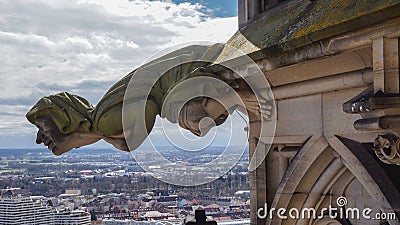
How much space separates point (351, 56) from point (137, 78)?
1596 mm

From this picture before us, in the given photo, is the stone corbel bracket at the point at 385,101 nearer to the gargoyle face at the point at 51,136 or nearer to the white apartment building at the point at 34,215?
the gargoyle face at the point at 51,136

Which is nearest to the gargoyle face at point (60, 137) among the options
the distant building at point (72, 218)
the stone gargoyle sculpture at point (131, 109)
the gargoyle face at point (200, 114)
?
the stone gargoyle sculpture at point (131, 109)

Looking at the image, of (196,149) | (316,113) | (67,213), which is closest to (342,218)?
(316,113)

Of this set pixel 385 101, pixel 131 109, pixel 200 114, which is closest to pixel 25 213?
pixel 131 109

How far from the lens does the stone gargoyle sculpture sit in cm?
441

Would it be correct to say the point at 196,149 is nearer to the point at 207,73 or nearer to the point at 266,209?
the point at 207,73

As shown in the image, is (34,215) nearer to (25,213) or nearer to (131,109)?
(25,213)

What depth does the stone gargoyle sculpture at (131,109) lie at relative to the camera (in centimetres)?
441

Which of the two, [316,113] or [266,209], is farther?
[266,209]

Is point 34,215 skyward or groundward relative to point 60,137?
groundward

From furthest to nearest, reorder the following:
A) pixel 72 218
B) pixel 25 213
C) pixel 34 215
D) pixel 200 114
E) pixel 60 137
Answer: pixel 25 213 → pixel 34 215 → pixel 72 218 → pixel 60 137 → pixel 200 114

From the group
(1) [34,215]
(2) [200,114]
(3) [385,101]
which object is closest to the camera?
(3) [385,101]

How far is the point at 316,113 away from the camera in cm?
421

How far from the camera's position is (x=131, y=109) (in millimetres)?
4492
